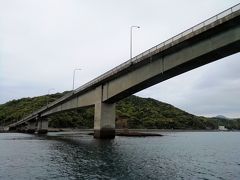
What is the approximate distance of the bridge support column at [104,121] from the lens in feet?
206

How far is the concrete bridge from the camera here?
3519cm

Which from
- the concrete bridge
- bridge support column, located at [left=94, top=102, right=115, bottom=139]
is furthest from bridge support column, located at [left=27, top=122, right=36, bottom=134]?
bridge support column, located at [left=94, top=102, right=115, bottom=139]

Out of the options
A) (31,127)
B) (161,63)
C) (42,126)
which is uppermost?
(161,63)

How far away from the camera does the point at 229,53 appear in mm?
37562

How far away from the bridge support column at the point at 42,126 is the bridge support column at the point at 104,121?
56342 millimetres

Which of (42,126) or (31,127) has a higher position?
(42,126)

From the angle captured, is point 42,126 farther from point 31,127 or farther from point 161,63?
point 161,63

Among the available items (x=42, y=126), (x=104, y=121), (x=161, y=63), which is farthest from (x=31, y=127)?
(x=161, y=63)

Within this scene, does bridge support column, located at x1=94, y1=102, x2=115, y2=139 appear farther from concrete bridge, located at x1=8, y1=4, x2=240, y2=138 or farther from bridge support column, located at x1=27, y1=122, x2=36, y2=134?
bridge support column, located at x1=27, y1=122, x2=36, y2=134

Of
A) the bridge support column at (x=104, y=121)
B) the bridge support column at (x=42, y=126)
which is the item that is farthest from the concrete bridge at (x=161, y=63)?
the bridge support column at (x=42, y=126)

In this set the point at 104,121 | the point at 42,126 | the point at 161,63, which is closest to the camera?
the point at 161,63

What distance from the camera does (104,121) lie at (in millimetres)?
62812

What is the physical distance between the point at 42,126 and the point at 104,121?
195 feet

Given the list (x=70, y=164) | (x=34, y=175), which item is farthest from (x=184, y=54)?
(x=34, y=175)
